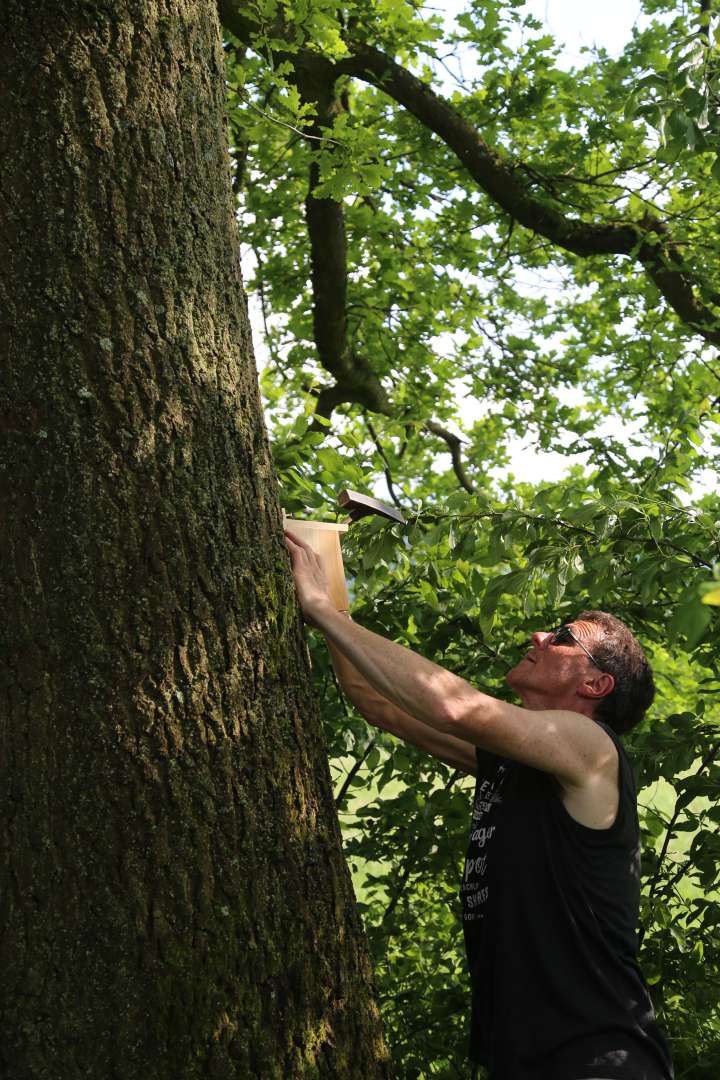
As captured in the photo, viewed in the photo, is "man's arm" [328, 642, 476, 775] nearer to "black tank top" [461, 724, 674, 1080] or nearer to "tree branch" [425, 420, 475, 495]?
"black tank top" [461, 724, 674, 1080]

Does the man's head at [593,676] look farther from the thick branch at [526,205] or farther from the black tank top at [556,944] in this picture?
the thick branch at [526,205]

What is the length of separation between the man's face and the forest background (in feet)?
0.80

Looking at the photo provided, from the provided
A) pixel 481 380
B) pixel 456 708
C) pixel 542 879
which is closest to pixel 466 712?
pixel 456 708

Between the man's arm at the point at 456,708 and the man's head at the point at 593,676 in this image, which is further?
the man's head at the point at 593,676

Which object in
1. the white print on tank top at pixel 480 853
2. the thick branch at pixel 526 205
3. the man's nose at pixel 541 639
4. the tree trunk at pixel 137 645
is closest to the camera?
the tree trunk at pixel 137 645

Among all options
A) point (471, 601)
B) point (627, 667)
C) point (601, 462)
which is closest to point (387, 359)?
point (601, 462)

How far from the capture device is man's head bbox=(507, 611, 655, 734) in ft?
8.12

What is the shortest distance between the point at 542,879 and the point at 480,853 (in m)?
0.19

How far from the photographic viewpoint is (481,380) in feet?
29.8

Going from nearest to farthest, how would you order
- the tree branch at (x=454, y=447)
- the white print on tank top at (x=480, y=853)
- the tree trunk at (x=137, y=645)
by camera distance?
the tree trunk at (x=137, y=645) → the white print on tank top at (x=480, y=853) → the tree branch at (x=454, y=447)

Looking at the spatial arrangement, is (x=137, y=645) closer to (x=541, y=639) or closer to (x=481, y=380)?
(x=541, y=639)

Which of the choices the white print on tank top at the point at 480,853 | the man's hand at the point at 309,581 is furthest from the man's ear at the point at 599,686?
the man's hand at the point at 309,581

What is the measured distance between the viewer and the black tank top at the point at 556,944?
2.08 m

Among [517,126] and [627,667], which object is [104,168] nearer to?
[627,667]
